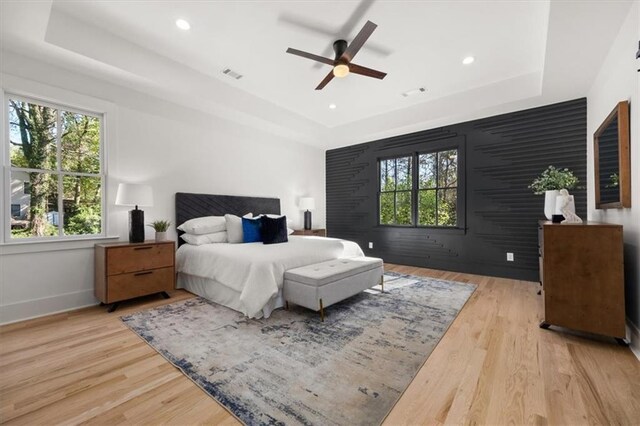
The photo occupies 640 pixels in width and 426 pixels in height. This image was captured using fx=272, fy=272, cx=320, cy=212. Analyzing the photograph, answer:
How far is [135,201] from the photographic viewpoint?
3.13 meters

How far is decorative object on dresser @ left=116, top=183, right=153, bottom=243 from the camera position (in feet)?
10.2

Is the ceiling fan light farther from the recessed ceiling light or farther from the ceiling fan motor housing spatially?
the recessed ceiling light

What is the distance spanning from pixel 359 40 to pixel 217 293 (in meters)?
2.97

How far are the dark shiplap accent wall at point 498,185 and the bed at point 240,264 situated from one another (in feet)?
5.84

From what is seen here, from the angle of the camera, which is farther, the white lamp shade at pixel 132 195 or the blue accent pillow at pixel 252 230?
the blue accent pillow at pixel 252 230

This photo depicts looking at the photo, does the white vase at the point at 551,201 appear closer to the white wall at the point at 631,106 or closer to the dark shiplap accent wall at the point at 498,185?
the white wall at the point at 631,106

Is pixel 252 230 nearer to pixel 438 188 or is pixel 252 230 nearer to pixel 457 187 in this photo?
pixel 438 188

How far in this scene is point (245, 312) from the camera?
8.79 feet

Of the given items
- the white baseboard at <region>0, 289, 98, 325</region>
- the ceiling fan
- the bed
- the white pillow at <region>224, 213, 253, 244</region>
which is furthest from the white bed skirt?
the ceiling fan

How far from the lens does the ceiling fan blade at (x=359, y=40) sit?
2225 millimetres

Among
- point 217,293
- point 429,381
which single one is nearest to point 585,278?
point 429,381

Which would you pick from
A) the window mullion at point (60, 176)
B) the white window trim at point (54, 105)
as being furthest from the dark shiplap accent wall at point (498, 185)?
the window mullion at point (60, 176)

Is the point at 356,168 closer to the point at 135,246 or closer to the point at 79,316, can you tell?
the point at 135,246

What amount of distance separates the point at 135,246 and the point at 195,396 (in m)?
2.12
